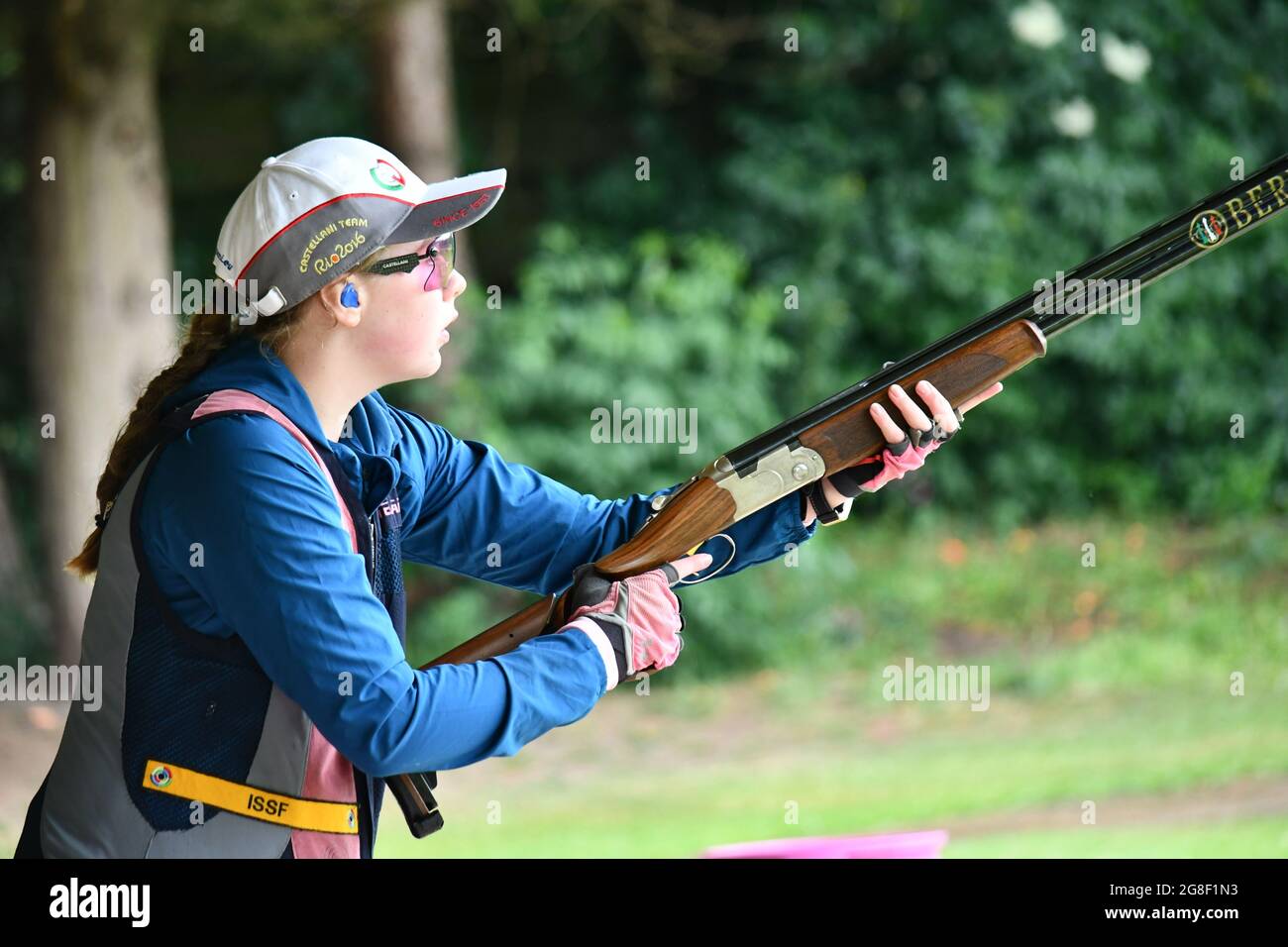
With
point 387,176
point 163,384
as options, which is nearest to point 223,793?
point 163,384

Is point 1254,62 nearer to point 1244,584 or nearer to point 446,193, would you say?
point 1244,584

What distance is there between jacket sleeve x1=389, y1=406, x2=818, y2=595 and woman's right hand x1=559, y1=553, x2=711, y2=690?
1.28 ft

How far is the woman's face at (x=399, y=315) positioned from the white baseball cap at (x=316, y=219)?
0.16ft

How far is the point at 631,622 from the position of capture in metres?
2.52

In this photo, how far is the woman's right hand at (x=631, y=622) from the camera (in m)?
2.47

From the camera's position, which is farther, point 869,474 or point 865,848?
point 869,474

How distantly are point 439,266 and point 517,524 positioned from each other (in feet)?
2.19

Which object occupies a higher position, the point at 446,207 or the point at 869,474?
the point at 446,207

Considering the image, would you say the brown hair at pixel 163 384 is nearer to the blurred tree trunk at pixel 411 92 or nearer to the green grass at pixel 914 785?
the green grass at pixel 914 785

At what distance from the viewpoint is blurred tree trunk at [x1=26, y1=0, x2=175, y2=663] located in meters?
7.23

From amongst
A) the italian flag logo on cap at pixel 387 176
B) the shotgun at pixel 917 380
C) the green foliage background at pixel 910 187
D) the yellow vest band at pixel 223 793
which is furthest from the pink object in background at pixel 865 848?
the green foliage background at pixel 910 187

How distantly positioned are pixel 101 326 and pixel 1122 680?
18.1 ft

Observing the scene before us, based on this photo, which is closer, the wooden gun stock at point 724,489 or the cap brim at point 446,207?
the cap brim at point 446,207

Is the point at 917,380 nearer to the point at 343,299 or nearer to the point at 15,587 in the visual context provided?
the point at 343,299
